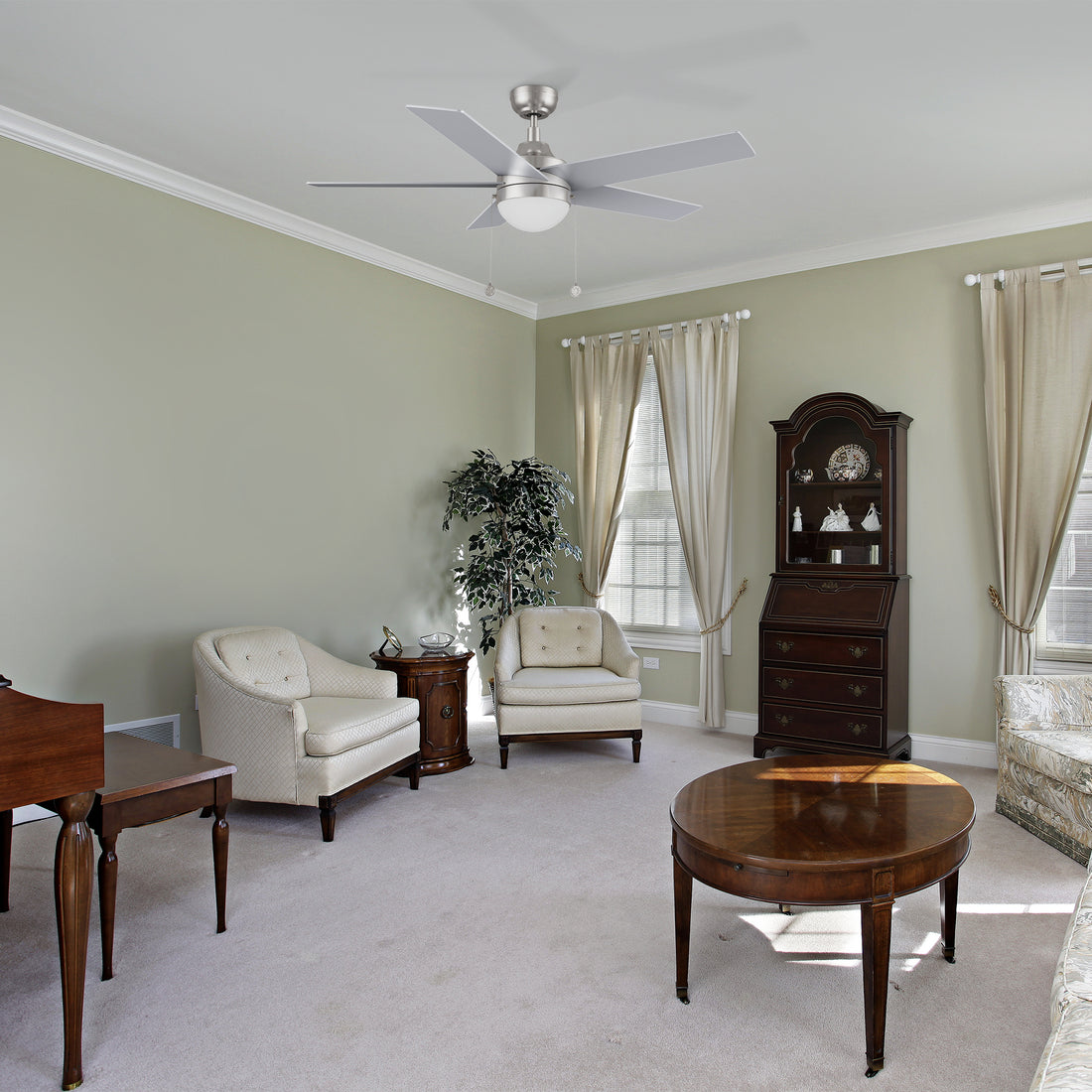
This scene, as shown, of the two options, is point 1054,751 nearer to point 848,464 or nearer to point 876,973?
point 876,973

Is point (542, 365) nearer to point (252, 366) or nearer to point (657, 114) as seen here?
point (252, 366)

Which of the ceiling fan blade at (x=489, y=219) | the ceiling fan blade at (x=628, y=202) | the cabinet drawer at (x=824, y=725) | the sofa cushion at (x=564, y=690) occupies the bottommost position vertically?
the cabinet drawer at (x=824, y=725)

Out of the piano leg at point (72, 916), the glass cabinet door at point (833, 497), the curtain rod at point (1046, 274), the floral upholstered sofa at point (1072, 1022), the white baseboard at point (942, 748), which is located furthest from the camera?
the glass cabinet door at point (833, 497)

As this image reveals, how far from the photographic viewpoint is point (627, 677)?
5.00 meters

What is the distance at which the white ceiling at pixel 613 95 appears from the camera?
289 cm

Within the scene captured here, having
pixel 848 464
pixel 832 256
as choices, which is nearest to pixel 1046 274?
pixel 832 256

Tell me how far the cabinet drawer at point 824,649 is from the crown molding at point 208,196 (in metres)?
3.23

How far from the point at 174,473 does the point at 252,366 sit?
77 cm

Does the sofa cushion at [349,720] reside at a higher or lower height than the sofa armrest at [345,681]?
lower

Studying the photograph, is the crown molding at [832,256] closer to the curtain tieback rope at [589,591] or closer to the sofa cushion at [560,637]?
the curtain tieback rope at [589,591]

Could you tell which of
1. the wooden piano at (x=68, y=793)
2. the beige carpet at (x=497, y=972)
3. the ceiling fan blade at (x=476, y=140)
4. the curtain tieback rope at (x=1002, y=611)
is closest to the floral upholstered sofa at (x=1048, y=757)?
the beige carpet at (x=497, y=972)

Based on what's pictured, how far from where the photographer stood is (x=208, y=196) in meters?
4.32

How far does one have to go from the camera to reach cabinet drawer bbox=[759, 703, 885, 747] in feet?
15.1

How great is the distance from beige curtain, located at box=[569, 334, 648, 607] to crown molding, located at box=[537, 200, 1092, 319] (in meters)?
0.34
